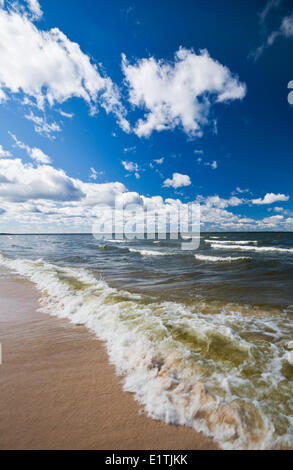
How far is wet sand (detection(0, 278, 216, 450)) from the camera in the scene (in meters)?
2.05

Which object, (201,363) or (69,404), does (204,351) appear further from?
(69,404)

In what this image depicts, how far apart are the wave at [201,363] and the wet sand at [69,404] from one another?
0.18m

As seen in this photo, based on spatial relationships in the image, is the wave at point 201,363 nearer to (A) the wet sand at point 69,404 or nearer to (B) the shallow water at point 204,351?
(B) the shallow water at point 204,351

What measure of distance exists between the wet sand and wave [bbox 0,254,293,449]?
0.60ft

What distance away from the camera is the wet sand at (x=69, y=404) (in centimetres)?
205

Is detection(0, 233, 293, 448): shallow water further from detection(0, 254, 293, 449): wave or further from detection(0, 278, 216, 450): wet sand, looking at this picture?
detection(0, 278, 216, 450): wet sand

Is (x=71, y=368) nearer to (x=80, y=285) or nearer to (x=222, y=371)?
(x=222, y=371)

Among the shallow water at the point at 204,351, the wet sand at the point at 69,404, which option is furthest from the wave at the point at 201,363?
the wet sand at the point at 69,404

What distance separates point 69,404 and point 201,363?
1972 mm

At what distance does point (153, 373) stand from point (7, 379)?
2.18 metres

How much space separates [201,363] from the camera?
3150 mm

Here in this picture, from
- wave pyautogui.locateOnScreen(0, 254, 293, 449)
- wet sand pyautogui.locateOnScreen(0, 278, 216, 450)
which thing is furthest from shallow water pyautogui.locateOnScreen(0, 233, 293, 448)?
wet sand pyautogui.locateOnScreen(0, 278, 216, 450)

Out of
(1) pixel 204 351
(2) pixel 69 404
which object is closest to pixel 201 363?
(1) pixel 204 351

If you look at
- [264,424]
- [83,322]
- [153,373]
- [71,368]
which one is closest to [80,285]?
[83,322]
